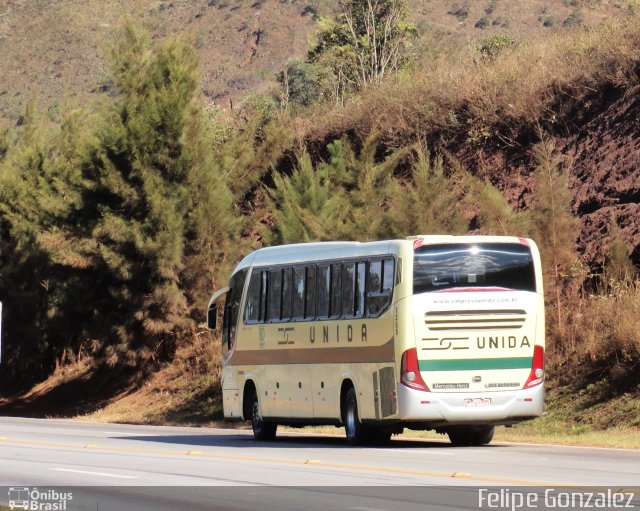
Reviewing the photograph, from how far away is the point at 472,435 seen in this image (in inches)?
944

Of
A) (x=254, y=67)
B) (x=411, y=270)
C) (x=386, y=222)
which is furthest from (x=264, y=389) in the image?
(x=254, y=67)

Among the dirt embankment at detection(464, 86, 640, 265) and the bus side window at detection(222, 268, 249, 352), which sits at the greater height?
the dirt embankment at detection(464, 86, 640, 265)

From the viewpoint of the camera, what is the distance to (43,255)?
51.6 metres

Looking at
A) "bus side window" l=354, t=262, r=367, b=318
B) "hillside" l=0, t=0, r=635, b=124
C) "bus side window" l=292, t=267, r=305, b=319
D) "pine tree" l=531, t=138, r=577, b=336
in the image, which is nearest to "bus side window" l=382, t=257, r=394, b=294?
"bus side window" l=354, t=262, r=367, b=318

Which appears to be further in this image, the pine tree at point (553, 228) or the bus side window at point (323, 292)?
the pine tree at point (553, 228)

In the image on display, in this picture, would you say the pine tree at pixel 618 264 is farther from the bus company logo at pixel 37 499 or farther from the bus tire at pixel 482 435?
the bus company logo at pixel 37 499

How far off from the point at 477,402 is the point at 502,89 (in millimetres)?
25550

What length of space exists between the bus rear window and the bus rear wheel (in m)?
2.85

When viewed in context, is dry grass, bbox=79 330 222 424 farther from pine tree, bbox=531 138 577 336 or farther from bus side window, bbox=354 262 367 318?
bus side window, bbox=354 262 367 318

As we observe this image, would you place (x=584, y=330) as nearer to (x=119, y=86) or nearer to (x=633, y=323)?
(x=633, y=323)

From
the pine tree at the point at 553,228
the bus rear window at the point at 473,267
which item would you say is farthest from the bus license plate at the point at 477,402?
the pine tree at the point at 553,228

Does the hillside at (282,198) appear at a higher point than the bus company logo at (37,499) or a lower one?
higher

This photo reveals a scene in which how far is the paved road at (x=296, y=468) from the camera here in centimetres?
1476

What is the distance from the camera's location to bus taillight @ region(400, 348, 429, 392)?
2197cm
